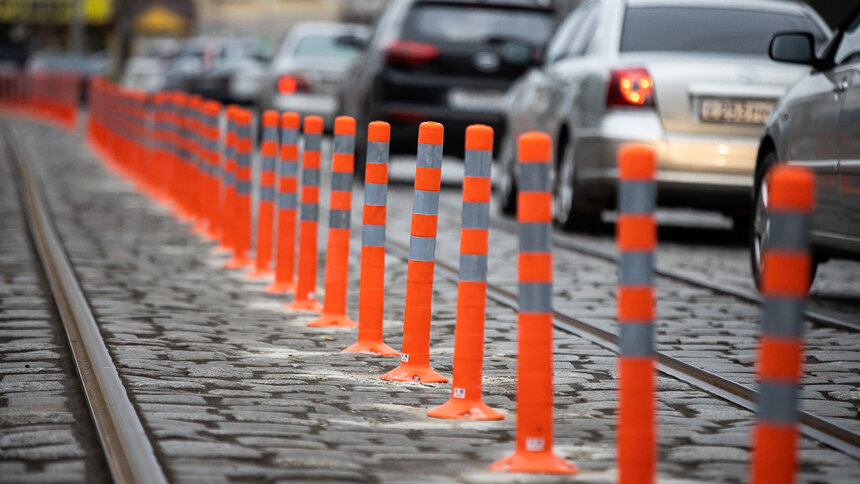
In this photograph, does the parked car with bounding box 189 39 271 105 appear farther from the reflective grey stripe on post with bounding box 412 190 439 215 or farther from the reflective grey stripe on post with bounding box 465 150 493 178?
the reflective grey stripe on post with bounding box 465 150 493 178

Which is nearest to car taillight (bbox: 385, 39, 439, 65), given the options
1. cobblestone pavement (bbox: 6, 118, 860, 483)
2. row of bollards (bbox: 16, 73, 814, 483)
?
row of bollards (bbox: 16, 73, 814, 483)

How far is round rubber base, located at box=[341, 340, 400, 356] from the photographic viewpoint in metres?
7.21

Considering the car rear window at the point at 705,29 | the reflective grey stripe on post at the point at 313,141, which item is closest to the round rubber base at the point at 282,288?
the reflective grey stripe on post at the point at 313,141

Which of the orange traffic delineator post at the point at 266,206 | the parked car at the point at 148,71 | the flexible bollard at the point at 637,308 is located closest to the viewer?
the flexible bollard at the point at 637,308

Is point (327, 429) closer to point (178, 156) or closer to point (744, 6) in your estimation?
point (744, 6)

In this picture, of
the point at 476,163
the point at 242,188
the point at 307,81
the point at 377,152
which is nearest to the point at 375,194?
the point at 377,152

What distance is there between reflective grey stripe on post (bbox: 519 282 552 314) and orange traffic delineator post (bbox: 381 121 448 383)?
4.99ft

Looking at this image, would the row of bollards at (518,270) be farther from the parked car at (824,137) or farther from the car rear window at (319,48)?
the car rear window at (319,48)

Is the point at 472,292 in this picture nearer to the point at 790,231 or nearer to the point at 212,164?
the point at 790,231

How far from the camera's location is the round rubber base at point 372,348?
23.7ft

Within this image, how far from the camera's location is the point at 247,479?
474 centimetres

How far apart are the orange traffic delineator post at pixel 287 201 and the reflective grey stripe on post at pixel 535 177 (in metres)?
4.29

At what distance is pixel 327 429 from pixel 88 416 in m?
0.81

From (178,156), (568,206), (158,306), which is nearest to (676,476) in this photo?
(158,306)
